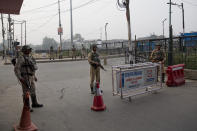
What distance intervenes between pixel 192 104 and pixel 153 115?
1549 millimetres

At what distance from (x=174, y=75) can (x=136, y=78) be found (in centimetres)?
252

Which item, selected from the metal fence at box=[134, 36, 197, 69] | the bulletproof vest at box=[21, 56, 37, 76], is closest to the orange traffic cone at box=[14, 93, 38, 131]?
the bulletproof vest at box=[21, 56, 37, 76]

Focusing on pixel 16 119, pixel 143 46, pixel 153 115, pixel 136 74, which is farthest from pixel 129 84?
pixel 143 46

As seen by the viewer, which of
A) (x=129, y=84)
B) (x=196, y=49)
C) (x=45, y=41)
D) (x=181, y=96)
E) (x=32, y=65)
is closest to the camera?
(x=32, y=65)

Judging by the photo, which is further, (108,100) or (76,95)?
(76,95)

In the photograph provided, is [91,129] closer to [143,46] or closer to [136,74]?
[136,74]

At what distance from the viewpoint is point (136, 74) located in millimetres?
6582

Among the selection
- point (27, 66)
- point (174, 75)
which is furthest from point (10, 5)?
point (174, 75)

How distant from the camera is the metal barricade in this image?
6.19m

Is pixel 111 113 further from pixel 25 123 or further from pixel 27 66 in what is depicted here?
pixel 27 66

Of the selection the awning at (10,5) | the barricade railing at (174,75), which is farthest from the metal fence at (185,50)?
the awning at (10,5)

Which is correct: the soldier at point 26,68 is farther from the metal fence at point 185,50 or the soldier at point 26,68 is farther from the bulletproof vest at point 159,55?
the metal fence at point 185,50

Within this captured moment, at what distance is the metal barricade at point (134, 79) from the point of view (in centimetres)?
619

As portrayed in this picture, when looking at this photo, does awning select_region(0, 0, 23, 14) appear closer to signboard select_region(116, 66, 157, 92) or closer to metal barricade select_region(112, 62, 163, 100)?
metal barricade select_region(112, 62, 163, 100)
